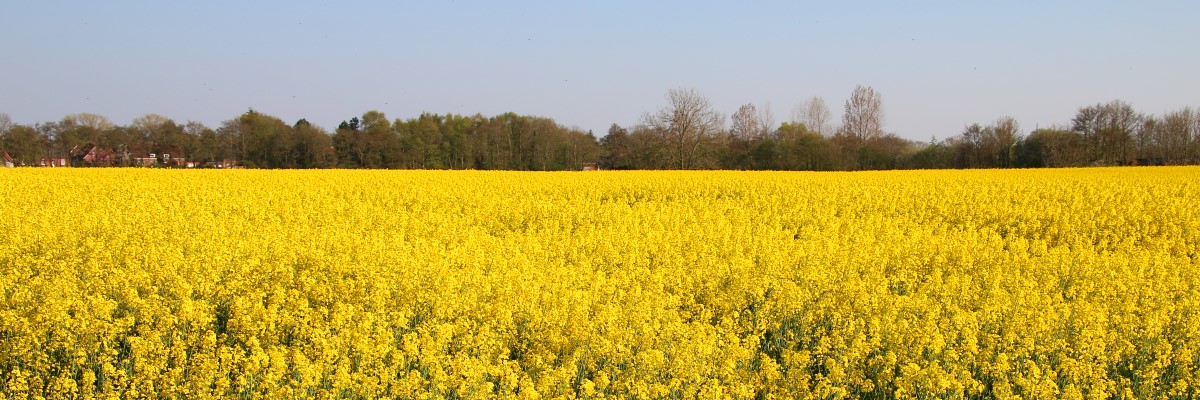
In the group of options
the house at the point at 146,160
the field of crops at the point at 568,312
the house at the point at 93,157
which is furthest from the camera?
the house at the point at 146,160

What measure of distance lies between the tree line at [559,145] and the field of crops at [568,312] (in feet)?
142

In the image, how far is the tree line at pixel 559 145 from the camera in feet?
168

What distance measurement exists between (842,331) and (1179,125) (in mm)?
63792

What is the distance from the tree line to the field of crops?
43207 mm

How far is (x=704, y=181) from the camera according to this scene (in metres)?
24.7

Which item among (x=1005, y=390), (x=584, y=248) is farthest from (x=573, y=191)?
(x=1005, y=390)

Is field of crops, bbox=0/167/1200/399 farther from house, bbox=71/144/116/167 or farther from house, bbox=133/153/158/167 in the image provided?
house, bbox=71/144/116/167

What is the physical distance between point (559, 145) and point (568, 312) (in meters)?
58.6

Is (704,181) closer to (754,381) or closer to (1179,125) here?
(754,381)

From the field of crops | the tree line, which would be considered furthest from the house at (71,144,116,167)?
the field of crops

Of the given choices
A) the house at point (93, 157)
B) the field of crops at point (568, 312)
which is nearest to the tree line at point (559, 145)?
the house at point (93, 157)

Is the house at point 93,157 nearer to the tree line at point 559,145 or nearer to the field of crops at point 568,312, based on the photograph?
the tree line at point 559,145

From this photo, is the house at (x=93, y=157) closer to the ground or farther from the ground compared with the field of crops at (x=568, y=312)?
farther from the ground

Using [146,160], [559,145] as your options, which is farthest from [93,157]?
[559,145]
